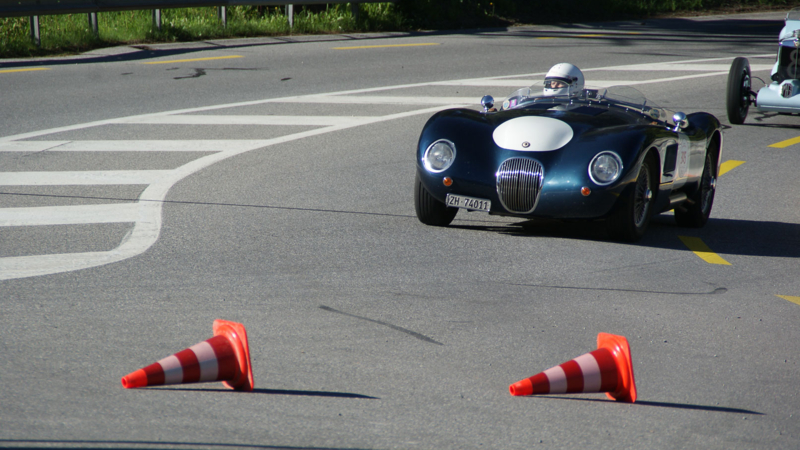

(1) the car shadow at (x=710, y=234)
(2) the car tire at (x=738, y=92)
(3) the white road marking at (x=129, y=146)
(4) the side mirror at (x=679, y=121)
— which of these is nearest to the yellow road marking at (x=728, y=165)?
(1) the car shadow at (x=710, y=234)

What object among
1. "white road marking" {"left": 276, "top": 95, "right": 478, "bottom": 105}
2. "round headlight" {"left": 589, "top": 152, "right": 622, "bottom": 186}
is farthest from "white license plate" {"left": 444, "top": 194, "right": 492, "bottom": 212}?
"white road marking" {"left": 276, "top": 95, "right": 478, "bottom": 105}

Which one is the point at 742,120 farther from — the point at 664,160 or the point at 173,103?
the point at 173,103

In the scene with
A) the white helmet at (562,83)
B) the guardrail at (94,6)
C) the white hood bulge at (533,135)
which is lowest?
the white hood bulge at (533,135)

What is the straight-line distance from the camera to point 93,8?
1656 cm

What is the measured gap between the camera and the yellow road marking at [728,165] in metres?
10.4

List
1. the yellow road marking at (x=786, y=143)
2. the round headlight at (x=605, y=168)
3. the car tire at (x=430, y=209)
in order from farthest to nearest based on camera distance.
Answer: the yellow road marking at (x=786, y=143) → the car tire at (x=430, y=209) → the round headlight at (x=605, y=168)

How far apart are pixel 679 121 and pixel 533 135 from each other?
1.52 meters

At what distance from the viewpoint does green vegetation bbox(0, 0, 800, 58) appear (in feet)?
53.9

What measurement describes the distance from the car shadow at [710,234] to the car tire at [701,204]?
2.7 inches

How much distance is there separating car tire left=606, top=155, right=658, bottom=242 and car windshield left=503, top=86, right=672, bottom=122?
884 millimetres

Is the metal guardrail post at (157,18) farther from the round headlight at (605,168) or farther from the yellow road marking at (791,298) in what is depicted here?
the yellow road marking at (791,298)

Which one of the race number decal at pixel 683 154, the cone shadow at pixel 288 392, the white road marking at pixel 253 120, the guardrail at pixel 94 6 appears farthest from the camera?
the guardrail at pixel 94 6

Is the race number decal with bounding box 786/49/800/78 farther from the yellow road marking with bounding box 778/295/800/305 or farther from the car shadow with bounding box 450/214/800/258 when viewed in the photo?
the yellow road marking with bounding box 778/295/800/305

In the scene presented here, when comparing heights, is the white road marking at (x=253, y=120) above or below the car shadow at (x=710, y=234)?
above
